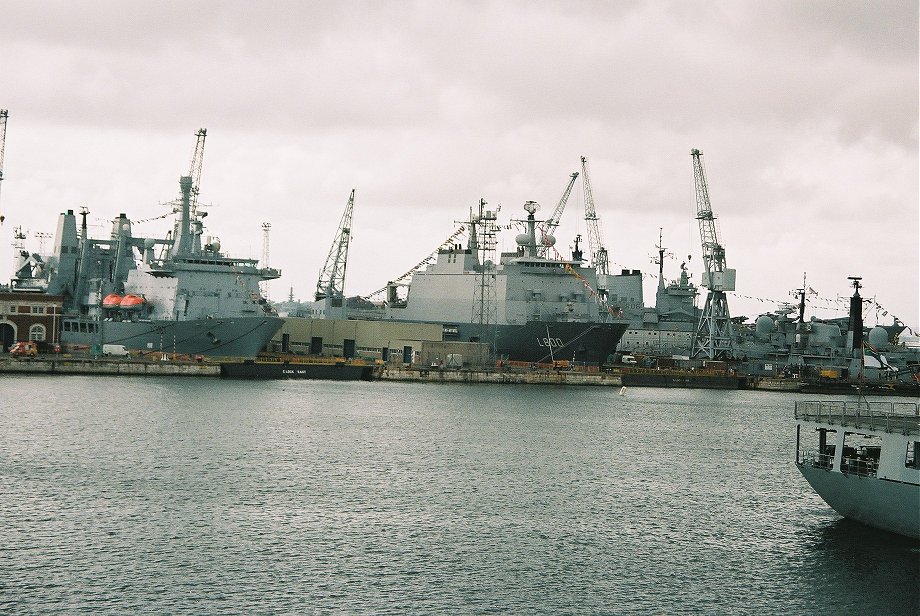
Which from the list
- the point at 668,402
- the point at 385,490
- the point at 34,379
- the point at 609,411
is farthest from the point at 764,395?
the point at 385,490

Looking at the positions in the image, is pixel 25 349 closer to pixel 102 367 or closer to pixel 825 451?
pixel 102 367

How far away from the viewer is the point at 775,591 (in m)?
30.0

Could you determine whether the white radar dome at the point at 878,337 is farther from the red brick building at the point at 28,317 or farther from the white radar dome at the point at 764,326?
the red brick building at the point at 28,317

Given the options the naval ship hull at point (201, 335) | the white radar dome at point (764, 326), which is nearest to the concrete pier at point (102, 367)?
the naval ship hull at point (201, 335)

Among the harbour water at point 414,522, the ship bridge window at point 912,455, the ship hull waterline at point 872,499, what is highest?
the ship bridge window at point 912,455

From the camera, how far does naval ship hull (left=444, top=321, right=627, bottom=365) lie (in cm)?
11081

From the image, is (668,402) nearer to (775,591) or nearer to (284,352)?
(284,352)

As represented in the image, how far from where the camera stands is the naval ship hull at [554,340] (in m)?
111

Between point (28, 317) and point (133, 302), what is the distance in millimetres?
11184

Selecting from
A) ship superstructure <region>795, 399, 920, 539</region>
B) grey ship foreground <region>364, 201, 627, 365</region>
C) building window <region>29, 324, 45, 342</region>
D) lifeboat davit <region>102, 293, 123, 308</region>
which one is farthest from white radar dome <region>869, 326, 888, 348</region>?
ship superstructure <region>795, 399, 920, 539</region>

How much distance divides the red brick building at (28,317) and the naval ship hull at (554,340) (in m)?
41.6

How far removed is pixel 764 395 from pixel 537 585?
3411 inches

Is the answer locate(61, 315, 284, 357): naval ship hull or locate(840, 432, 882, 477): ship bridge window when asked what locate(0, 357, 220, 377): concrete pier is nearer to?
locate(61, 315, 284, 357): naval ship hull

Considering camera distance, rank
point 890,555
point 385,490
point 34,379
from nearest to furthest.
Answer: point 890,555 → point 385,490 → point 34,379
